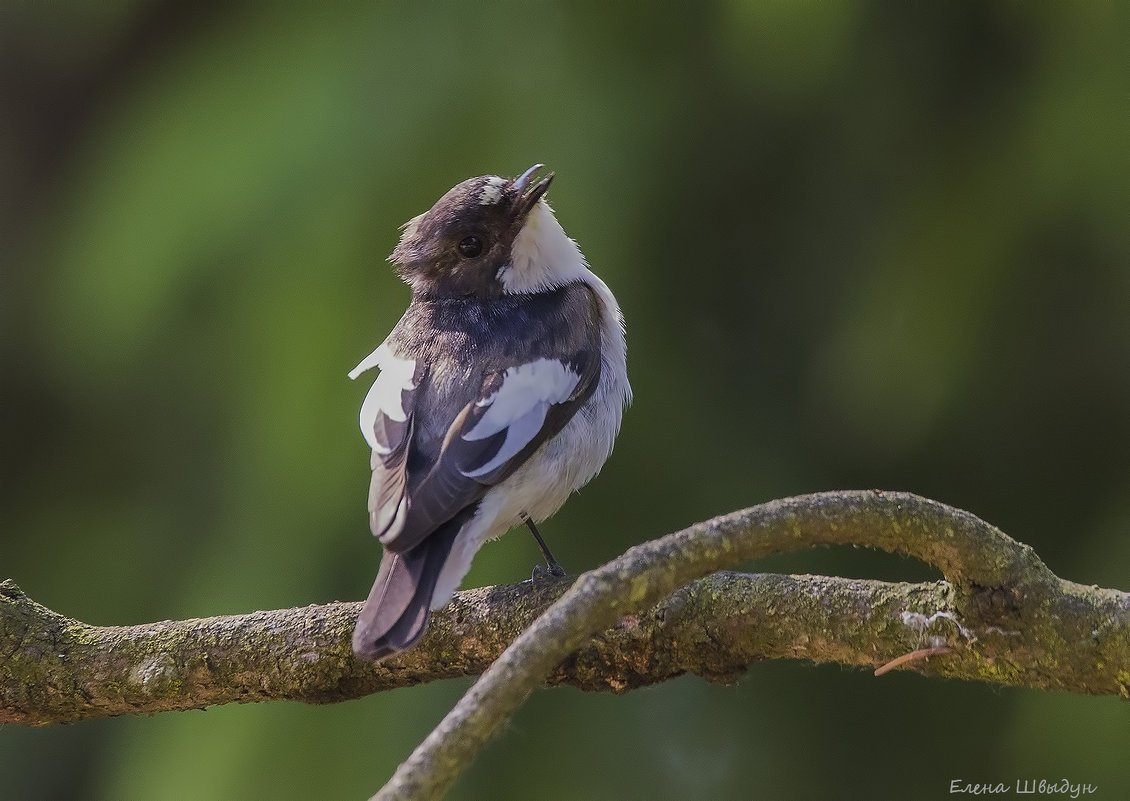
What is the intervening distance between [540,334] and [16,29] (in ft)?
9.12

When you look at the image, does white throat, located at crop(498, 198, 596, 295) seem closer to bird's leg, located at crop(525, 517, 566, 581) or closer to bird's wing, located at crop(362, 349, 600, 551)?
bird's wing, located at crop(362, 349, 600, 551)

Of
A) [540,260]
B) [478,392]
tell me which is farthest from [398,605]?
Result: [540,260]

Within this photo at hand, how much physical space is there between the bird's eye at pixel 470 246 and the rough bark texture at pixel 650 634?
1.21m

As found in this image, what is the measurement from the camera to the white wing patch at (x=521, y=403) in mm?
2770

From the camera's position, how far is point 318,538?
3.09 meters

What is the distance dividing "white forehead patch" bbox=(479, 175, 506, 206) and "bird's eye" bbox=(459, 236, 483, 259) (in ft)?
0.38

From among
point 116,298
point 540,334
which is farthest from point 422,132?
point 116,298

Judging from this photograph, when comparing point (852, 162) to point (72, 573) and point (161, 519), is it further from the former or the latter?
point (72, 573)

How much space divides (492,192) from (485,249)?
0.19 m

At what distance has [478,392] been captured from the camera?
2.91 metres

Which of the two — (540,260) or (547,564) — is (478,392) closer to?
(547,564)

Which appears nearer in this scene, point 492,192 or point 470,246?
point 492,192

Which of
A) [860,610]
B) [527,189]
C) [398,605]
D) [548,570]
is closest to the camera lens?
[860,610]

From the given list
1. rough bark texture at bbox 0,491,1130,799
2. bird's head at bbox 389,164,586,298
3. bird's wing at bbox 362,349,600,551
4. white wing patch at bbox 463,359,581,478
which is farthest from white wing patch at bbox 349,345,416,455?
rough bark texture at bbox 0,491,1130,799
